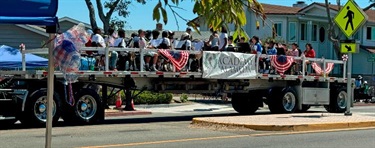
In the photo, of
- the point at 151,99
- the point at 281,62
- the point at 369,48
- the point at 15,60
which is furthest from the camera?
the point at 369,48

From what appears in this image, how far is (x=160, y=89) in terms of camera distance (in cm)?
1766

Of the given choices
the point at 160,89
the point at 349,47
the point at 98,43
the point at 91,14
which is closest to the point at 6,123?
the point at 98,43

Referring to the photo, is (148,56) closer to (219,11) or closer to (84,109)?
(84,109)

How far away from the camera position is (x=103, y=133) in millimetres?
13844

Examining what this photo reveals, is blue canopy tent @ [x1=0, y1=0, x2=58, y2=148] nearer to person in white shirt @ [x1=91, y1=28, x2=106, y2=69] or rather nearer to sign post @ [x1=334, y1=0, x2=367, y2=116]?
person in white shirt @ [x1=91, y1=28, x2=106, y2=69]

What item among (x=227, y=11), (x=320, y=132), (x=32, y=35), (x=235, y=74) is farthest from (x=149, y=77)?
(x=32, y=35)

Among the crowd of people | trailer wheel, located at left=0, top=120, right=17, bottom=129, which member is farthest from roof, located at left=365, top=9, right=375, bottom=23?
trailer wheel, located at left=0, top=120, right=17, bottom=129

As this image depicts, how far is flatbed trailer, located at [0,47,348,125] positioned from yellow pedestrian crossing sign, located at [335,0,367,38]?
122 inches

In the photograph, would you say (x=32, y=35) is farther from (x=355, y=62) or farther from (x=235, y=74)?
(x=355, y=62)

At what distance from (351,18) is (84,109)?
7.76 meters

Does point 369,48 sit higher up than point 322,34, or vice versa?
point 322,34

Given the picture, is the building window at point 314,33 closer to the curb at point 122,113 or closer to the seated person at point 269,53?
the curb at point 122,113

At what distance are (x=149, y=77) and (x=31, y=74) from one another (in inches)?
135

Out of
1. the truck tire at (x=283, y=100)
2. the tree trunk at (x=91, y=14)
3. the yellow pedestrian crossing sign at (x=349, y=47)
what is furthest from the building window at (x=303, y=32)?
the yellow pedestrian crossing sign at (x=349, y=47)
